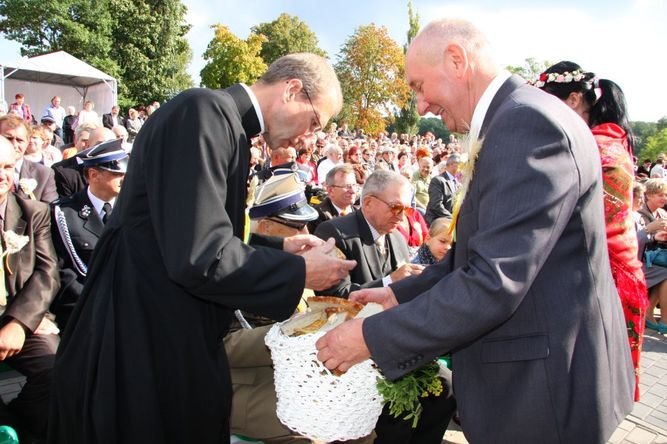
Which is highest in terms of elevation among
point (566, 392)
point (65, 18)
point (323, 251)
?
point (65, 18)

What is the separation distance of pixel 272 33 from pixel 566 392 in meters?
56.5

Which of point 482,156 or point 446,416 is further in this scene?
point 446,416

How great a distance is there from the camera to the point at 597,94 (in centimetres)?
285

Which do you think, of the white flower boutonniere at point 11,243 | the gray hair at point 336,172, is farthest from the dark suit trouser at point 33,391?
the gray hair at point 336,172

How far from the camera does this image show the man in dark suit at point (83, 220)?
366cm

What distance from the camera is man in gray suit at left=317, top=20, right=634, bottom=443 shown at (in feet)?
4.73

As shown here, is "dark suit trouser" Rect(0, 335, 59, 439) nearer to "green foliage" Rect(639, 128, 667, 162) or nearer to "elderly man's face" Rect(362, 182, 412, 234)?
"elderly man's face" Rect(362, 182, 412, 234)

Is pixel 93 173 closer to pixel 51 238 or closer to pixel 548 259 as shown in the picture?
pixel 51 238

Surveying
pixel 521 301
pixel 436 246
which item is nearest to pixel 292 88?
pixel 521 301

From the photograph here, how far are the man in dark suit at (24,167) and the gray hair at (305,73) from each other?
4.13 meters

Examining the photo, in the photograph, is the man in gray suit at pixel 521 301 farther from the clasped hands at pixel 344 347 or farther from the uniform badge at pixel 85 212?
the uniform badge at pixel 85 212

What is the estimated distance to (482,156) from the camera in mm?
1563

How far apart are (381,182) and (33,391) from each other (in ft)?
9.71

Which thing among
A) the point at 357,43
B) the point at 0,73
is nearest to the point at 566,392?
the point at 0,73
